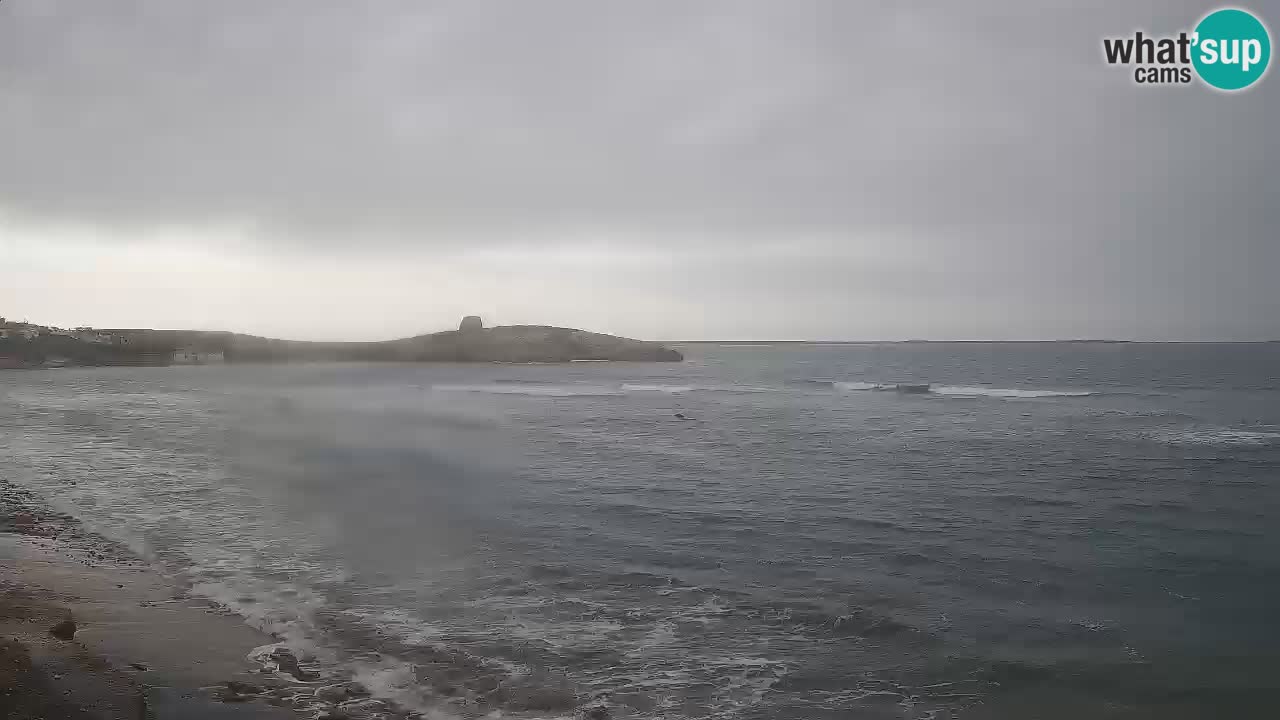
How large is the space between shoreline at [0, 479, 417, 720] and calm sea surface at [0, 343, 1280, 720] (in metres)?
0.62

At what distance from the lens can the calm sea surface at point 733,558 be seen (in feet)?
37.2

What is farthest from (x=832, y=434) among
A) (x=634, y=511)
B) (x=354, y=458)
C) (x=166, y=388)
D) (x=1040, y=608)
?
(x=166, y=388)

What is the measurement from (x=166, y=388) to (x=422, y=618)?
8789 centimetres

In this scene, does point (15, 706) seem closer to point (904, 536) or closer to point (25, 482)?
point (904, 536)

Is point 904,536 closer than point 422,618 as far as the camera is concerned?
No

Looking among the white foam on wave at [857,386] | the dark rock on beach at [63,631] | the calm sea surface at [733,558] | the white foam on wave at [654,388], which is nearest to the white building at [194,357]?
the white foam on wave at [654,388]

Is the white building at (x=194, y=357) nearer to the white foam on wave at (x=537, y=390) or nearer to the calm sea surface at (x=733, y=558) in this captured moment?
the white foam on wave at (x=537, y=390)

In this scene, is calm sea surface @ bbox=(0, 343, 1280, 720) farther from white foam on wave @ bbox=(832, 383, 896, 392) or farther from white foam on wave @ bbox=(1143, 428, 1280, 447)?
white foam on wave @ bbox=(832, 383, 896, 392)

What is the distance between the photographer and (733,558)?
59.2ft

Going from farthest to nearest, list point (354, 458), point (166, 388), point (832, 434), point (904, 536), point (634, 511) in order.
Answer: point (166, 388)
point (832, 434)
point (354, 458)
point (634, 511)
point (904, 536)

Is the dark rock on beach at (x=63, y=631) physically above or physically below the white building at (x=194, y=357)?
below

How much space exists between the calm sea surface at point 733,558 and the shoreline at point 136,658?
2.03 ft

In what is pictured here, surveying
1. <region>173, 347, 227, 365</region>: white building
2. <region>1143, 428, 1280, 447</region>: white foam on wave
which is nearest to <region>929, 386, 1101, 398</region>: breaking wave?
<region>1143, 428, 1280, 447</region>: white foam on wave

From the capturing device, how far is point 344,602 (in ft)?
47.3
